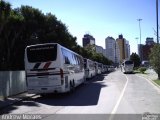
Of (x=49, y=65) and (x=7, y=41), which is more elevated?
(x=7, y=41)

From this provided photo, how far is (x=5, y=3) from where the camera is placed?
88.3 feet

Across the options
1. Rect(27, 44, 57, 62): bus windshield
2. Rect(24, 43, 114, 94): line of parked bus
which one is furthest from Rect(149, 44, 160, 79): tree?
Rect(27, 44, 57, 62): bus windshield

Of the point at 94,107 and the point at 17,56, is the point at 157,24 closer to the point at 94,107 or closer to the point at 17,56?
the point at 17,56

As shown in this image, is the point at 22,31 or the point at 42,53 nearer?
the point at 42,53

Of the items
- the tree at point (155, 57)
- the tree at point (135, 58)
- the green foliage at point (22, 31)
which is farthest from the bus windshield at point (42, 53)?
the tree at point (135, 58)

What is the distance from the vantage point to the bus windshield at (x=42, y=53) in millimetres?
21688

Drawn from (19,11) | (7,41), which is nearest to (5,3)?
(7,41)

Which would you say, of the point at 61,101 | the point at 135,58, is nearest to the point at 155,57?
the point at 61,101

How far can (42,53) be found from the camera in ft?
71.9

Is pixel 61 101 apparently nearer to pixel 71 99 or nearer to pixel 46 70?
pixel 71 99

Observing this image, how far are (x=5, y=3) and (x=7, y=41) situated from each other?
6.48m

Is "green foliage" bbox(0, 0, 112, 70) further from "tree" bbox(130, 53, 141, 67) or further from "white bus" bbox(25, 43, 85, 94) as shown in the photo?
"tree" bbox(130, 53, 141, 67)

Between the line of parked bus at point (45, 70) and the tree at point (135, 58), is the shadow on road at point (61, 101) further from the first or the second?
the tree at point (135, 58)

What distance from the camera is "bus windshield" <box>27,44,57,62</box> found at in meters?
21.7
